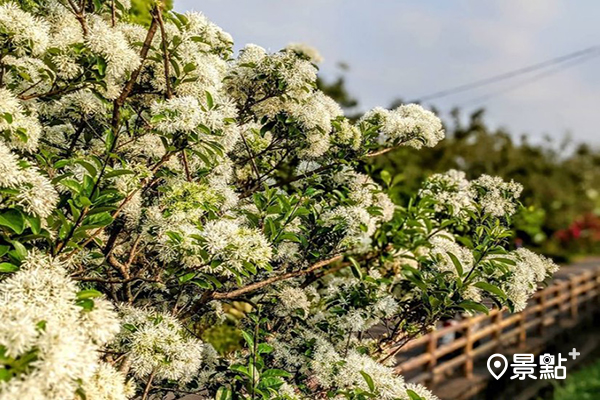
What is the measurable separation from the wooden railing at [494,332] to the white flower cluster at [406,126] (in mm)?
2737

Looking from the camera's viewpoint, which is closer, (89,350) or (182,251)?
(89,350)

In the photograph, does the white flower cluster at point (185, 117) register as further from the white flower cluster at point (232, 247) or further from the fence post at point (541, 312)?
the fence post at point (541, 312)

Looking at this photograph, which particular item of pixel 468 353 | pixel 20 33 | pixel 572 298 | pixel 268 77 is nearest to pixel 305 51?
pixel 268 77

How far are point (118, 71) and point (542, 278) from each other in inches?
74.9

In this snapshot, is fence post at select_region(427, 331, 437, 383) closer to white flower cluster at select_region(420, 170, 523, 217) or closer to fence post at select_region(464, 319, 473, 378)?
fence post at select_region(464, 319, 473, 378)

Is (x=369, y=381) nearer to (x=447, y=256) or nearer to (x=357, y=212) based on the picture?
(x=357, y=212)

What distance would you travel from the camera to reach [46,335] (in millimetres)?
1165

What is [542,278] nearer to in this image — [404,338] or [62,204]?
[404,338]

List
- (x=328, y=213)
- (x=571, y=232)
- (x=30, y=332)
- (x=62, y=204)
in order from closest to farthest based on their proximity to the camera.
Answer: (x=30, y=332) < (x=62, y=204) < (x=328, y=213) < (x=571, y=232)

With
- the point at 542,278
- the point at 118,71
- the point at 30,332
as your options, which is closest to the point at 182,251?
the point at 118,71

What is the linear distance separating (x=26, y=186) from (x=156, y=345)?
0.63 m

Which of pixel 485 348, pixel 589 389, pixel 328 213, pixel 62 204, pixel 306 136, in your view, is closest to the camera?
pixel 62 204

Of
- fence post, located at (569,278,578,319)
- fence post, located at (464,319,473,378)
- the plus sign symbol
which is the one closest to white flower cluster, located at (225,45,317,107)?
fence post, located at (464,319,473,378)

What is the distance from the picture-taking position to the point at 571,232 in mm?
20781
